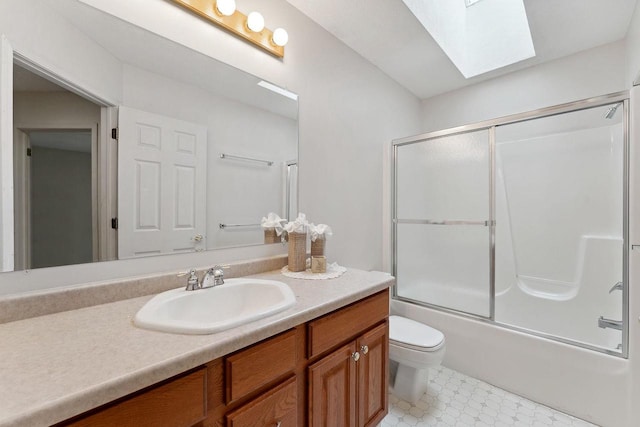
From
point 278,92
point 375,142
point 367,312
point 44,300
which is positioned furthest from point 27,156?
point 375,142

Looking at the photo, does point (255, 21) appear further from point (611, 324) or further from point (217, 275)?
point (611, 324)

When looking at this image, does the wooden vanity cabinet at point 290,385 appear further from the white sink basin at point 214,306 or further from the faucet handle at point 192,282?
the faucet handle at point 192,282

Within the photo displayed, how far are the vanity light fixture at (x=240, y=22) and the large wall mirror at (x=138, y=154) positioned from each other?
0.18m

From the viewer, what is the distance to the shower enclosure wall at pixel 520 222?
1873mm

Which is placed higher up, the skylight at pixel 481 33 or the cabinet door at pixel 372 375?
the skylight at pixel 481 33

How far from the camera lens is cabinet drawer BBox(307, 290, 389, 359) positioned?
0.98 m

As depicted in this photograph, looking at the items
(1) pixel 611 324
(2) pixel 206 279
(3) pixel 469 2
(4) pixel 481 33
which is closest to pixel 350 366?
(2) pixel 206 279

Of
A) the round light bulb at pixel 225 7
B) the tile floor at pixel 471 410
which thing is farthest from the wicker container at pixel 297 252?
the round light bulb at pixel 225 7

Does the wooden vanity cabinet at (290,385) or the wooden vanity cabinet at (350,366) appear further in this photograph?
the wooden vanity cabinet at (350,366)

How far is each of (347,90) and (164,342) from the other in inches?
74.8

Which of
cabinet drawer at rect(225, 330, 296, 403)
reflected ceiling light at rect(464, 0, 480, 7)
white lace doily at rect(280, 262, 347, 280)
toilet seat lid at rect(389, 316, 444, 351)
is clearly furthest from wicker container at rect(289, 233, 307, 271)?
reflected ceiling light at rect(464, 0, 480, 7)

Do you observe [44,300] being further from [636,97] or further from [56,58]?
[636,97]

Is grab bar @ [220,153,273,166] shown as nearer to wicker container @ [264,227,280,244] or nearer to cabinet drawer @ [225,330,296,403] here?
wicker container @ [264,227,280,244]

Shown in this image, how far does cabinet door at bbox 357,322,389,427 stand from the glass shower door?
1.03 m
